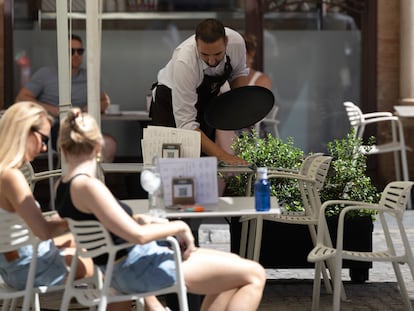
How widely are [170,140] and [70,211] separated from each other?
1.52m

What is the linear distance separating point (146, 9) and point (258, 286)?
7707 mm

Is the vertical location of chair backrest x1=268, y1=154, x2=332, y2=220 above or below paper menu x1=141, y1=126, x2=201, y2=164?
below

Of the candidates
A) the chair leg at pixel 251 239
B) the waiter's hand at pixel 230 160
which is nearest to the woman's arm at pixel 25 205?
the waiter's hand at pixel 230 160

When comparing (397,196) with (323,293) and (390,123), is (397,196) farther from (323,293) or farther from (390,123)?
(390,123)

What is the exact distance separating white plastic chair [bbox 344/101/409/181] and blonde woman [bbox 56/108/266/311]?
276 inches

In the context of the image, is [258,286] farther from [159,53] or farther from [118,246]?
[159,53]

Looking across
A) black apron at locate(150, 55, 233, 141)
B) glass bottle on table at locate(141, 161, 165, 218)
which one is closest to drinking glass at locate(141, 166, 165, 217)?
glass bottle on table at locate(141, 161, 165, 218)

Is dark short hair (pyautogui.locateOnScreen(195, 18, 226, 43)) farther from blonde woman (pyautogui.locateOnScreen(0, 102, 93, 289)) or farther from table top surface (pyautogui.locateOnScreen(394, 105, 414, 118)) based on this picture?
table top surface (pyautogui.locateOnScreen(394, 105, 414, 118))

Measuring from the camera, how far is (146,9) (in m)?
13.3

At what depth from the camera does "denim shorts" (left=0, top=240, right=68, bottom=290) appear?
590 centimetres

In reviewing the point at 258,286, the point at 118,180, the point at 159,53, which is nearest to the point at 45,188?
the point at 159,53

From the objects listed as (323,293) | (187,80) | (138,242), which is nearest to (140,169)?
(187,80)

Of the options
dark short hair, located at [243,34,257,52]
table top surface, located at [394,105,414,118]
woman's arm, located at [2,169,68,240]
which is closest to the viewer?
woman's arm, located at [2,169,68,240]

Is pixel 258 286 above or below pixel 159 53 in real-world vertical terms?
below
